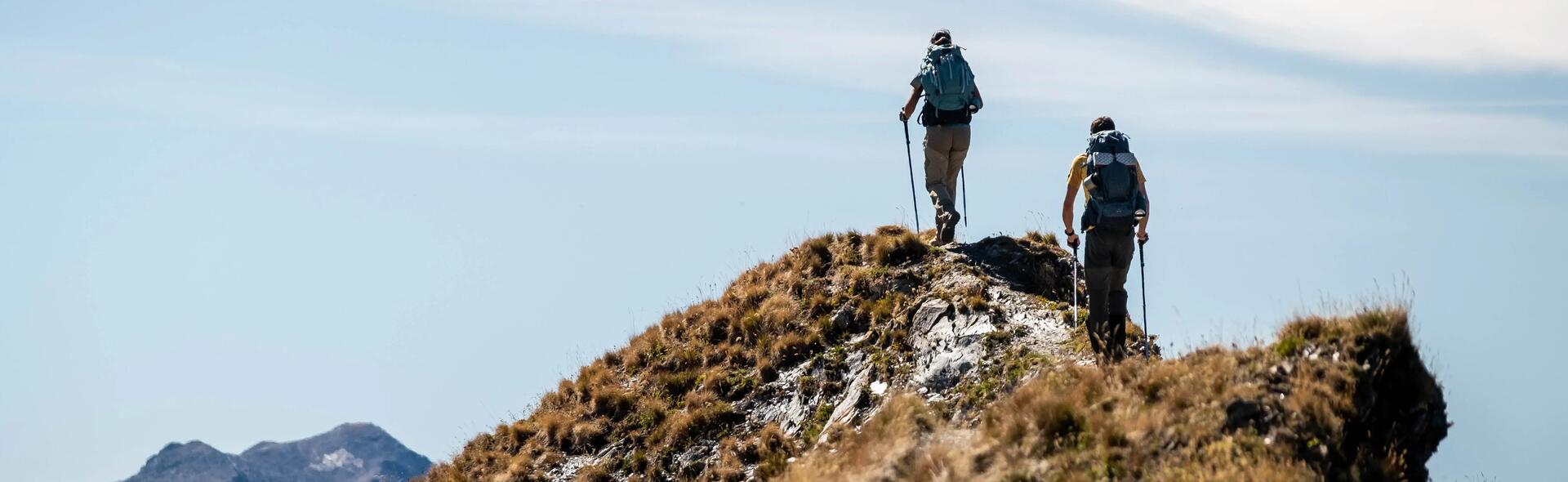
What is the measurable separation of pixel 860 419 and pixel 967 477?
189 inches

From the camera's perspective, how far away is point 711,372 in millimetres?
24531

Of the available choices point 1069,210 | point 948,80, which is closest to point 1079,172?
point 1069,210

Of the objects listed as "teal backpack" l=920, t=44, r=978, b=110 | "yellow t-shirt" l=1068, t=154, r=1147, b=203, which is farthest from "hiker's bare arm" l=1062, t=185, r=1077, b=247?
"teal backpack" l=920, t=44, r=978, b=110

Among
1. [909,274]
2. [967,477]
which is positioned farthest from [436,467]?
[967,477]

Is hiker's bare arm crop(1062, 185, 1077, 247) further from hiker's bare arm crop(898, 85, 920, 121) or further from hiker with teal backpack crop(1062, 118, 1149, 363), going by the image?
hiker's bare arm crop(898, 85, 920, 121)

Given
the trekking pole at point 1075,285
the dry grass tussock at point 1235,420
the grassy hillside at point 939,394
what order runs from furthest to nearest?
the trekking pole at point 1075,285
the grassy hillside at point 939,394
the dry grass tussock at point 1235,420

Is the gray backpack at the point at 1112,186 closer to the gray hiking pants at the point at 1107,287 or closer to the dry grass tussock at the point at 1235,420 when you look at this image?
the gray hiking pants at the point at 1107,287

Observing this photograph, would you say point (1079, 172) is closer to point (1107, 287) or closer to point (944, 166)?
point (1107, 287)

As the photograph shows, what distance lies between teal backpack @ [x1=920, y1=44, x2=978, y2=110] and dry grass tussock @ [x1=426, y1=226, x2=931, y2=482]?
2570mm

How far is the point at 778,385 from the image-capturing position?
23.6 m

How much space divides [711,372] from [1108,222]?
851 centimetres

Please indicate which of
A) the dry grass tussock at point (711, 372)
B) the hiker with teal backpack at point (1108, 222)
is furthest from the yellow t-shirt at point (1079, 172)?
the dry grass tussock at point (711, 372)

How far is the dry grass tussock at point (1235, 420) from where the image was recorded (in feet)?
48.8

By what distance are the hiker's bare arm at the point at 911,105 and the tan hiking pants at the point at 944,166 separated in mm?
671
